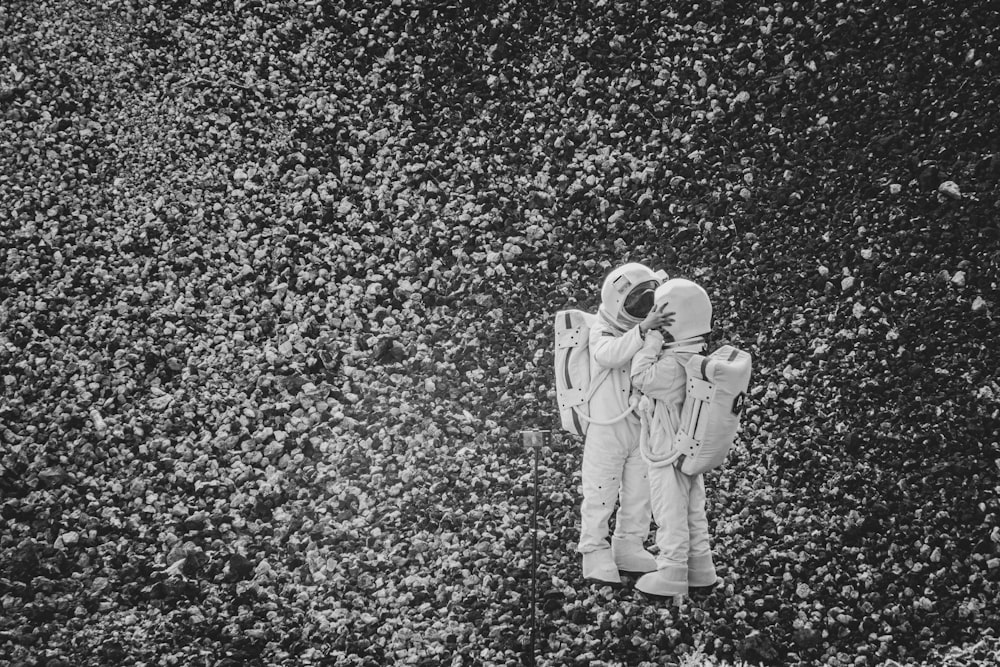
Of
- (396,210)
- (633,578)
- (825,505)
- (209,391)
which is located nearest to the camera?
(633,578)

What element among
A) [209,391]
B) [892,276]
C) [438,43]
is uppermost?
[438,43]

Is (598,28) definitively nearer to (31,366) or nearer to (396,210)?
(396,210)

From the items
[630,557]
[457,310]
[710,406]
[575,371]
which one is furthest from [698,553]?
[457,310]

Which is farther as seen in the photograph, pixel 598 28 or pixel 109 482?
pixel 598 28

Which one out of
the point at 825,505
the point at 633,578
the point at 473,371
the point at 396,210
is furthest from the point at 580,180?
the point at 633,578

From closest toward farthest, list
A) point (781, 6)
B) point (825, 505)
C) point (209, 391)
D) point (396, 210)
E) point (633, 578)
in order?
1. point (633, 578)
2. point (825, 505)
3. point (209, 391)
4. point (396, 210)
5. point (781, 6)

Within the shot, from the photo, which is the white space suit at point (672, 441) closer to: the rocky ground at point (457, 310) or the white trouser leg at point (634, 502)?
the white trouser leg at point (634, 502)

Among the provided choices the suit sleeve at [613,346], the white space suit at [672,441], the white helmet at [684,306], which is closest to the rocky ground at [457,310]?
the white space suit at [672,441]
